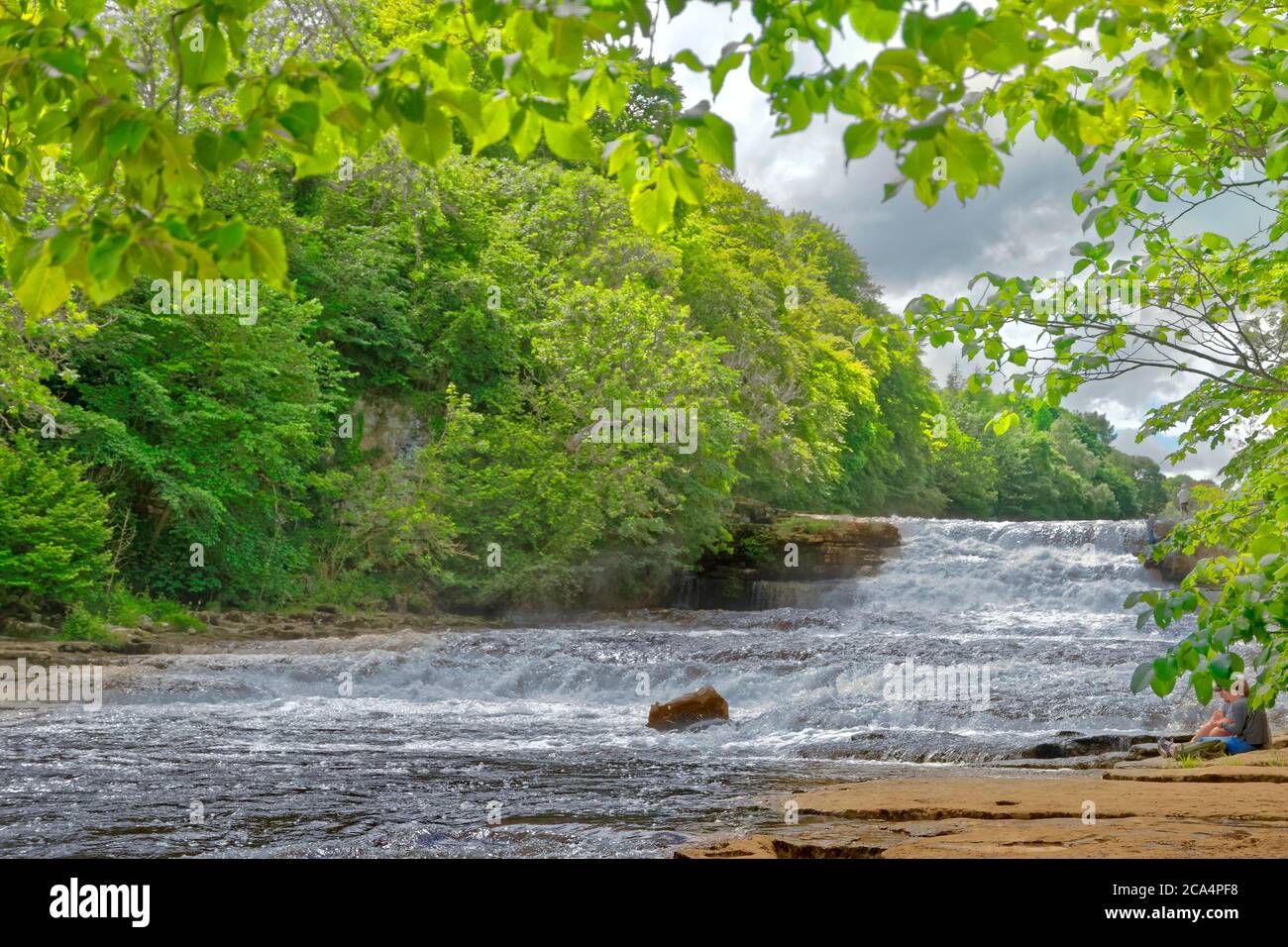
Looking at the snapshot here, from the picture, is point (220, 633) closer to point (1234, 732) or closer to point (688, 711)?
point (688, 711)

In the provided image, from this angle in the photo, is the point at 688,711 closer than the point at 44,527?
Yes

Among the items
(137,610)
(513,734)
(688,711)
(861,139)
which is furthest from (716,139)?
(137,610)

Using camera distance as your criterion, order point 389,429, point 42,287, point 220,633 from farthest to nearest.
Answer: point 389,429, point 220,633, point 42,287

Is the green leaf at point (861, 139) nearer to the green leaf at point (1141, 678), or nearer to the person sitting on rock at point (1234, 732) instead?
the green leaf at point (1141, 678)

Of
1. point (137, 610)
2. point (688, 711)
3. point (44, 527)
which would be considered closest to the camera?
point (688, 711)

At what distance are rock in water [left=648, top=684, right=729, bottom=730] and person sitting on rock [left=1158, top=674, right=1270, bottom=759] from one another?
199 inches

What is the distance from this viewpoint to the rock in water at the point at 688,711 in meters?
12.7

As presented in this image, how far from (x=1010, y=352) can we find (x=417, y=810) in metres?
4.85

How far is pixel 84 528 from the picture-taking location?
18.0 m

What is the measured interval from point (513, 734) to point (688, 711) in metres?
2.13

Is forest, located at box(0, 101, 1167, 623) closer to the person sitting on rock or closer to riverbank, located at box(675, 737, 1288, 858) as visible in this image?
the person sitting on rock

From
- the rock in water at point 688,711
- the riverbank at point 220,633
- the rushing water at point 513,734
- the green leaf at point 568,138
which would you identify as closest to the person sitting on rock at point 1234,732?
the rushing water at point 513,734

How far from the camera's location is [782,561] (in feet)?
107
